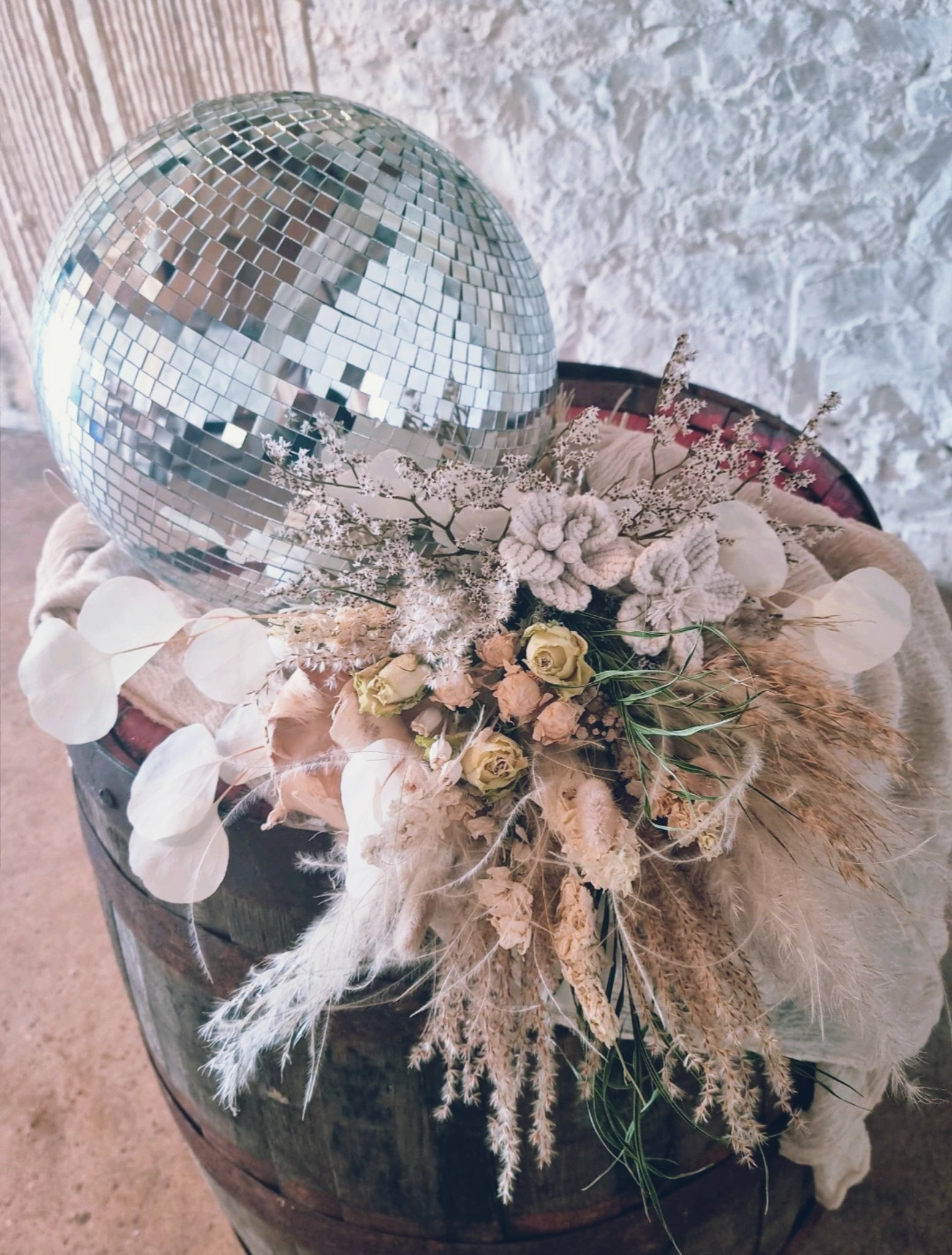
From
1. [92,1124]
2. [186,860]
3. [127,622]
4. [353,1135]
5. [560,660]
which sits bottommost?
[92,1124]

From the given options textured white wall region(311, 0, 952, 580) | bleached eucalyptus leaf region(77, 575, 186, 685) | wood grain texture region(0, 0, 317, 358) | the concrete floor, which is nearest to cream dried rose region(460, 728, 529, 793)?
bleached eucalyptus leaf region(77, 575, 186, 685)

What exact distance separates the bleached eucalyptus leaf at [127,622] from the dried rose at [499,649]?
0.73ft

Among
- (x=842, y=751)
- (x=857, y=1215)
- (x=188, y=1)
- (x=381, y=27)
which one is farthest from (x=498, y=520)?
(x=188, y=1)

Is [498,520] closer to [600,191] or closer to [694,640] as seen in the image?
[694,640]

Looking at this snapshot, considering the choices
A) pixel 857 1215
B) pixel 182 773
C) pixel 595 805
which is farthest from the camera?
pixel 857 1215

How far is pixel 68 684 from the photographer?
60 cm

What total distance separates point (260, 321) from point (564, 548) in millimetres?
234

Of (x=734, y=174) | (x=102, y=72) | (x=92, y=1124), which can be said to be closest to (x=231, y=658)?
(x=92, y=1124)

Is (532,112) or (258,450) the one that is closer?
(258,450)

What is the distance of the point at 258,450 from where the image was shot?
568 mm

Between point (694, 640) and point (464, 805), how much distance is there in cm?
16

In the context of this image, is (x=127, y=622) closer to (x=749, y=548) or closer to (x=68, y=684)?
(x=68, y=684)

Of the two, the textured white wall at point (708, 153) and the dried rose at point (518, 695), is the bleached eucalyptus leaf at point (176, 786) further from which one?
the textured white wall at point (708, 153)

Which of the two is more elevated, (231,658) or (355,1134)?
(231,658)
